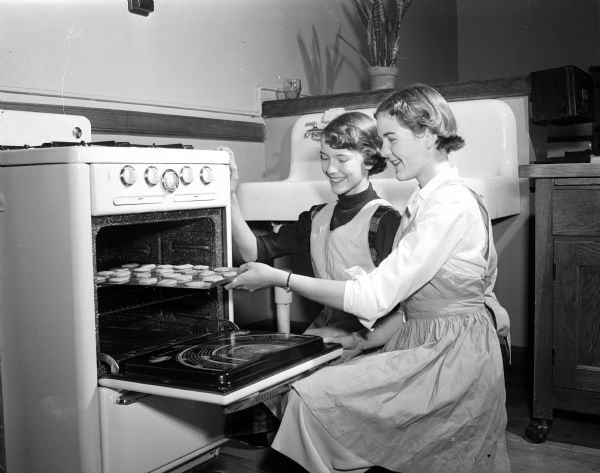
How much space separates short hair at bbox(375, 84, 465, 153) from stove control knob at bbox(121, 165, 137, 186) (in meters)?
0.68

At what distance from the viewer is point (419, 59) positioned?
15.2 ft

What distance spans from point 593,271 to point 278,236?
1.01m

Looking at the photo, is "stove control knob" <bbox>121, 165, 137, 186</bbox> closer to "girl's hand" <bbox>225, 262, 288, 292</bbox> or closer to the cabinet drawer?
"girl's hand" <bbox>225, 262, 288, 292</bbox>

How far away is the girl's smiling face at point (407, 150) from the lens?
1862 mm

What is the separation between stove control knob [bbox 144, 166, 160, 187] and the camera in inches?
70.7

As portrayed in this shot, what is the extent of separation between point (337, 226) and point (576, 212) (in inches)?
29.0

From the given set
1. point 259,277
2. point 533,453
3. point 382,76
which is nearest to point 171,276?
point 259,277

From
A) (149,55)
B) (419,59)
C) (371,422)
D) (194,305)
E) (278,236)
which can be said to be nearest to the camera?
(371,422)

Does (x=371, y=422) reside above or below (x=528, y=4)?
below

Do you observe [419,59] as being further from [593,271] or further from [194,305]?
[194,305]

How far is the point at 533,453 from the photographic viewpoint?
215 cm

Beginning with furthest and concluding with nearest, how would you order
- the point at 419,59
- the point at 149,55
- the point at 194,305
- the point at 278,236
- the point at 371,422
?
1. the point at 419,59
2. the point at 149,55
3. the point at 278,236
4. the point at 194,305
5. the point at 371,422

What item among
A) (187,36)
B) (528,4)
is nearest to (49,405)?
(187,36)

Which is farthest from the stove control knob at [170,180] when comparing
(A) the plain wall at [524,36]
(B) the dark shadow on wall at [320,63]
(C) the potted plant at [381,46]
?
(A) the plain wall at [524,36]
